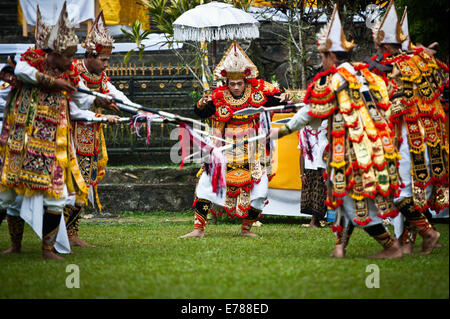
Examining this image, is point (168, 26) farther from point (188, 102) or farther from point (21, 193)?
point (21, 193)

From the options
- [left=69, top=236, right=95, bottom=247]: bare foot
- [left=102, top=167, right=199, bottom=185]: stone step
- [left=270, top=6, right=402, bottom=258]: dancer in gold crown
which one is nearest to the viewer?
[left=270, top=6, right=402, bottom=258]: dancer in gold crown

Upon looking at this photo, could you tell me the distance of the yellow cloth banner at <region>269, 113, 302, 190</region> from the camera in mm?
10820

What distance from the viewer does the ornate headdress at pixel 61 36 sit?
6.70m

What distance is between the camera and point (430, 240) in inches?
265

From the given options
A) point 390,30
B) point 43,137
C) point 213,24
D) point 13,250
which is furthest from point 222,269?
point 213,24

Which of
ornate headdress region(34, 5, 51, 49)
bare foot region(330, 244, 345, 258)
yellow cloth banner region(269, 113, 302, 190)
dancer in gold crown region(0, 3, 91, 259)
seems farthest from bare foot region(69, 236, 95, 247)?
yellow cloth banner region(269, 113, 302, 190)

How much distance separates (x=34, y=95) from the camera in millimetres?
6668

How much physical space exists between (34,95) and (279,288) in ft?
10.7

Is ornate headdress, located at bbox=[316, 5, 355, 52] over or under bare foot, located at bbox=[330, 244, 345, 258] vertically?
over

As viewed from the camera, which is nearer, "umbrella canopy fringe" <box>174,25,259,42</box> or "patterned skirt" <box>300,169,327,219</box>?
"patterned skirt" <box>300,169,327,219</box>

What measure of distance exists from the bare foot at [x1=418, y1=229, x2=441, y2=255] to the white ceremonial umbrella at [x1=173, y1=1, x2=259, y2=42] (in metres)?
5.26

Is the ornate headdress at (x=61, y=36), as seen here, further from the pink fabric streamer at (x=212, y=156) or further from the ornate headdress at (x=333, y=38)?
the ornate headdress at (x=333, y=38)

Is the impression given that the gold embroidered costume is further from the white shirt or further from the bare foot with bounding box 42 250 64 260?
the white shirt

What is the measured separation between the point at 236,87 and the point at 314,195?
2.27 metres
